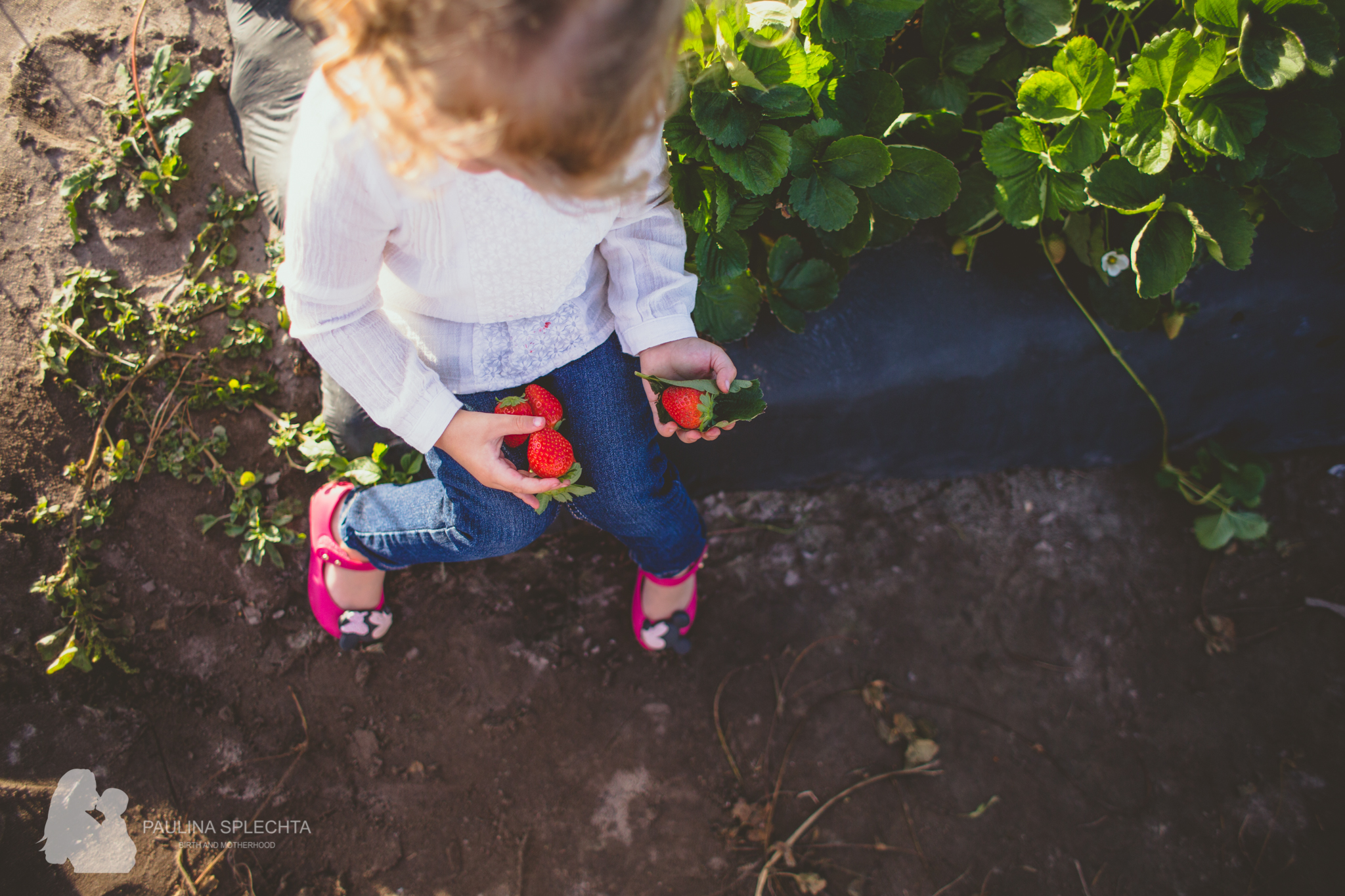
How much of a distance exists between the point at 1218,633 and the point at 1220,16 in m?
1.34

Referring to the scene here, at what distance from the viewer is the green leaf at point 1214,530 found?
169 centimetres

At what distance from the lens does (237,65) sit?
1.51m

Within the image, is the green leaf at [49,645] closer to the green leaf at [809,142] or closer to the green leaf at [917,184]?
the green leaf at [809,142]

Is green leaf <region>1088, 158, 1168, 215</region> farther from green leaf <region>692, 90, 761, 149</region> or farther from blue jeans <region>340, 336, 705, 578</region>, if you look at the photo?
blue jeans <region>340, 336, 705, 578</region>

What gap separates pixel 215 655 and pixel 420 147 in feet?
4.12

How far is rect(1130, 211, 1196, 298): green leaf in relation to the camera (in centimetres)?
119

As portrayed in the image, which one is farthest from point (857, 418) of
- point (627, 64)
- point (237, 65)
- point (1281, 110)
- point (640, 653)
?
point (237, 65)

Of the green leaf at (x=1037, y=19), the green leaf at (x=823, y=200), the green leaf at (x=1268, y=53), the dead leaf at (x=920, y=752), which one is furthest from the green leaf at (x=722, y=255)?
the dead leaf at (x=920, y=752)

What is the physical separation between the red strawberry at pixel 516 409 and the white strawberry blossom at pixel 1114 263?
1094 mm

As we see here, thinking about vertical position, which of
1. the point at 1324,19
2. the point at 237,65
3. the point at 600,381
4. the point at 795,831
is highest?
the point at 237,65

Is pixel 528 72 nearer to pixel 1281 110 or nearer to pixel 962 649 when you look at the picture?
pixel 1281 110

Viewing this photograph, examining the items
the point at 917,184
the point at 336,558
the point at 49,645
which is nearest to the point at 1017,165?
the point at 917,184

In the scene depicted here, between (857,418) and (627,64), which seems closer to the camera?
(627,64)

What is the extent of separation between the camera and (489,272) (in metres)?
0.96
